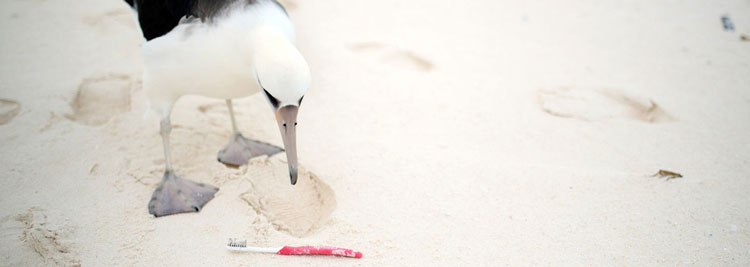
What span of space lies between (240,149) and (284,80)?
47.6 inches

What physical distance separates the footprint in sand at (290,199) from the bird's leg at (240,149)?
4.8 inches

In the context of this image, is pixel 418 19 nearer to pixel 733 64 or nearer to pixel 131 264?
pixel 733 64

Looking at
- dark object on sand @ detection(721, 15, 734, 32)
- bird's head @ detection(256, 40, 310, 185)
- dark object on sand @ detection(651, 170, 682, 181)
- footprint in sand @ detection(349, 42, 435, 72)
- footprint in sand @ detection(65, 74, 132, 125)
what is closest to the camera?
bird's head @ detection(256, 40, 310, 185)

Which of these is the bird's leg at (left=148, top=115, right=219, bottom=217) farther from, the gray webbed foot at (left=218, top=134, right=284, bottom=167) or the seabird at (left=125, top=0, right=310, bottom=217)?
the gray webbed foot at (left=218, top=134, right=284, bottom=167)

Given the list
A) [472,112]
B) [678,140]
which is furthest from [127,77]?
[678,140]

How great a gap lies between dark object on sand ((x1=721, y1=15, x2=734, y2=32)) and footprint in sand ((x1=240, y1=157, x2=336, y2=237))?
158 inches

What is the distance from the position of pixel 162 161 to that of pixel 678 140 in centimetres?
306

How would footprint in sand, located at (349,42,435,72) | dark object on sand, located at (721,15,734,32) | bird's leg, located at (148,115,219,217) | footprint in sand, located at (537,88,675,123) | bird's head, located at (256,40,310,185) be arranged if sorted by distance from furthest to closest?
dark object on sand, located at (721,15,734,32) < footprint in sand, located at (349,42,435,72) < footprint in sand, located at (537,88,675,123) < bird's leg, located at (148,115,219,217) < bird's head, located at (256,40,310,185)

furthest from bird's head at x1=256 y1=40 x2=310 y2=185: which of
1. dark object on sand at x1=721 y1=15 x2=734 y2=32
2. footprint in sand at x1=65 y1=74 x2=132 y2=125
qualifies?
dark object on sand at x1=721 y1=15 x2=734 y2=32

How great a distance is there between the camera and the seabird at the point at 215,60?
1.75 meters

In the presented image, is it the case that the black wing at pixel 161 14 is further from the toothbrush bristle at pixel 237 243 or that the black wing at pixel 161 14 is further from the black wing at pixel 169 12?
the toothbrush bristle at pixel 237 243

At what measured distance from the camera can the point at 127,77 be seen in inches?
129

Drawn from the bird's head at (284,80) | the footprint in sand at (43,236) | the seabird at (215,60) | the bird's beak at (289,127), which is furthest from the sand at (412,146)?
the bird's head at (284,80)

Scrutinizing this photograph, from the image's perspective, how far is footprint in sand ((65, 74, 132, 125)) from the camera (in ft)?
9.52
